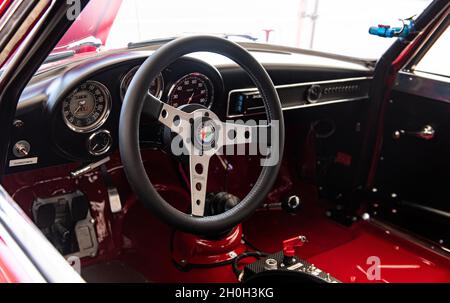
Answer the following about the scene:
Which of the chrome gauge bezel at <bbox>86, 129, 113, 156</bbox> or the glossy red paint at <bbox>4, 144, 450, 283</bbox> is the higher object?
the chrome gauge bezel at <bbox>86, 129, 113, 156</bbox>

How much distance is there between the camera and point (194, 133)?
1.28m

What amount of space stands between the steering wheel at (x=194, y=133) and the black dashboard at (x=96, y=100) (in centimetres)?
18

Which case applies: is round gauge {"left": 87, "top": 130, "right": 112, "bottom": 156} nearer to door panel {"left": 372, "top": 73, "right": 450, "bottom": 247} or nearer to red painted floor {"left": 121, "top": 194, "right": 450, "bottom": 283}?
red painted floor {"left": 121, "top": 194, "right": 450, "bottom": 283}

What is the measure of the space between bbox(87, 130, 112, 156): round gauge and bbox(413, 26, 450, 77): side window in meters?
1.49

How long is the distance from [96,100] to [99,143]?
6.0 inches

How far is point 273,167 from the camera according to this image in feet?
4.38

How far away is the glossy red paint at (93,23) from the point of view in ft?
6.19

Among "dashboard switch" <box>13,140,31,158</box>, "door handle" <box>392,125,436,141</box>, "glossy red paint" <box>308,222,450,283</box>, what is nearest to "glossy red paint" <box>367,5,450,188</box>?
"door handle" <box>392,125,436,141</box>

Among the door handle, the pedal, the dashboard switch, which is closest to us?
the dashboard switch

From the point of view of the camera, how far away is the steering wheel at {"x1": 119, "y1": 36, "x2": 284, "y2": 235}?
1088 millimetres

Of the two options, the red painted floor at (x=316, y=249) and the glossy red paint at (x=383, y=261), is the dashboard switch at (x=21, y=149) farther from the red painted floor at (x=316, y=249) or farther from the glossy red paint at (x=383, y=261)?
the glossy red paint at (x=383, y=261)
